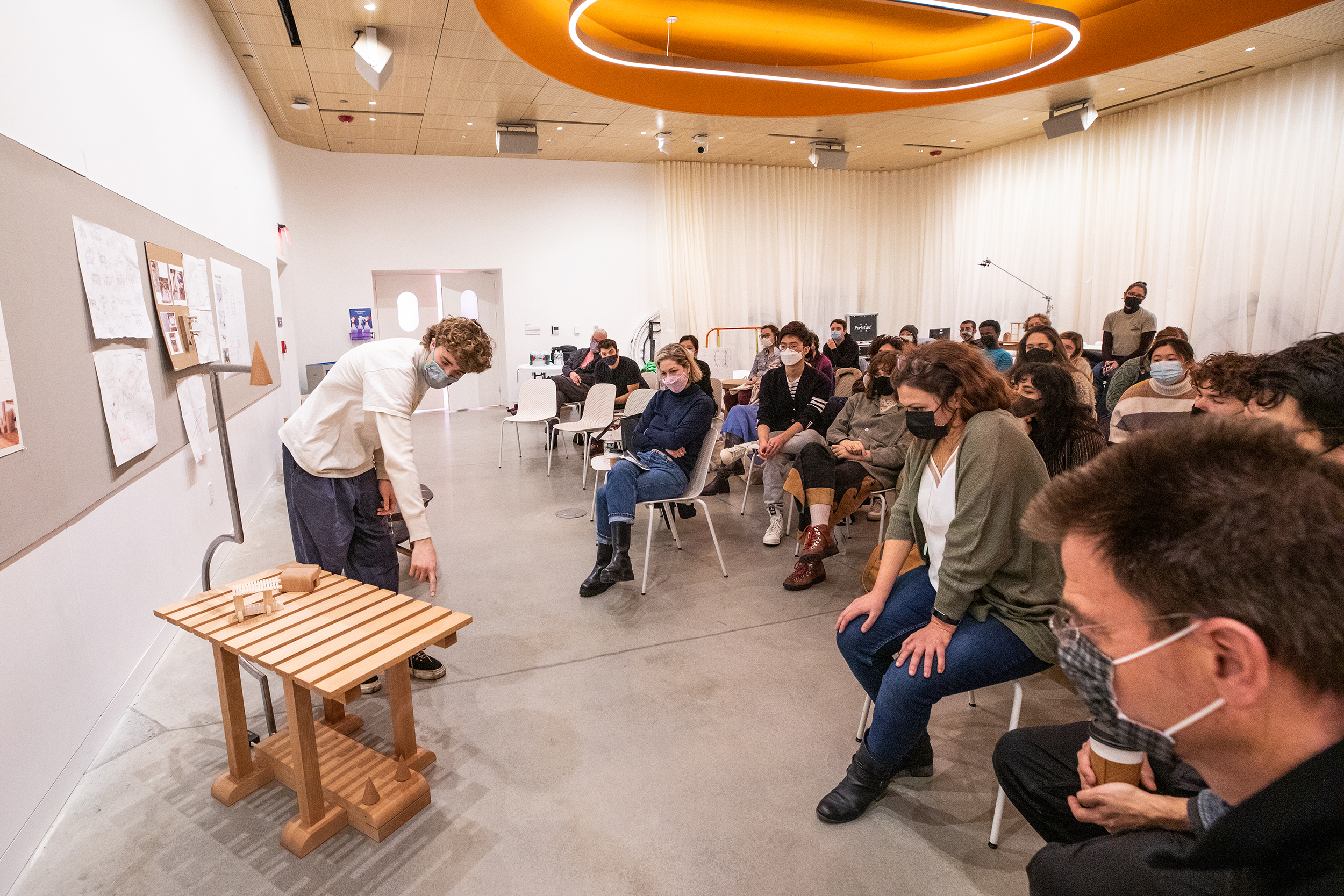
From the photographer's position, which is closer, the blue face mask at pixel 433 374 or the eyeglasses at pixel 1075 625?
the eyeglasses at pixel 1075 625

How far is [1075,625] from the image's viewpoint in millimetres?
826

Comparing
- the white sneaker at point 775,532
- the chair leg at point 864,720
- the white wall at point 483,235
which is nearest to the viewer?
the chair leg at point 864,720

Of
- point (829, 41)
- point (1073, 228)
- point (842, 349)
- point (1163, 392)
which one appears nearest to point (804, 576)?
point (1163, 392)

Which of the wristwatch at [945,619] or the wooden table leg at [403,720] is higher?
the wristwatch at [945,619]

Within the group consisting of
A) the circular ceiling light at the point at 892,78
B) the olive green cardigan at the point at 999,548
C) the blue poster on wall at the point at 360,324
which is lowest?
the olive green cardigan at the point at 999,548

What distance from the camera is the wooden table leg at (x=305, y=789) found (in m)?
1.79

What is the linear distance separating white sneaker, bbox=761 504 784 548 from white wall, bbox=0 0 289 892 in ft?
10.2

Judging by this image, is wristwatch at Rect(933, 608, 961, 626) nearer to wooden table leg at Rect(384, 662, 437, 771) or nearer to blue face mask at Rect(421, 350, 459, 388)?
wooden table leg at Rect(384, 662, 437, 771)

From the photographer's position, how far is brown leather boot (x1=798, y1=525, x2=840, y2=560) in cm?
364

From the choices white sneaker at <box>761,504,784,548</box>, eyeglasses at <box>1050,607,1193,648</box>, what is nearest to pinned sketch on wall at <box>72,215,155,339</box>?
eyeglasses at <box>1050,607,1193,648</box>

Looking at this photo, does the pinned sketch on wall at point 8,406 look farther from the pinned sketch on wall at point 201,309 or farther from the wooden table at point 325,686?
the pinned sketch on wall at point 201,309

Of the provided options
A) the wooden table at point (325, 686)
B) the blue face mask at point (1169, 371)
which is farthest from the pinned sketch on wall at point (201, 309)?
the blue face mask at point (1169, 371)

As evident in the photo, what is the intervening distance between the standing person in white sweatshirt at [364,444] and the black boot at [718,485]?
317cm

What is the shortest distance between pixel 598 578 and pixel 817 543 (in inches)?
45.9
